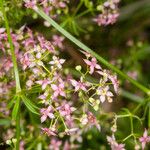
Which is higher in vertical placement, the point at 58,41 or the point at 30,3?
the point at 30,3

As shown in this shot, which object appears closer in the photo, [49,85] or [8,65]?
[49,85]

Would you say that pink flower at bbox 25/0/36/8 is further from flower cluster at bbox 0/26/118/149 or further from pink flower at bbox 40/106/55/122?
pink flower at bbox 40/106/55/122

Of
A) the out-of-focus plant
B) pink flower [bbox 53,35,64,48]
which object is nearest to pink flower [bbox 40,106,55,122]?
the out-of-focus plant

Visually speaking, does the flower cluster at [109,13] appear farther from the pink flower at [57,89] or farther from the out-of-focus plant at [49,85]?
the pink flower at [57,89]

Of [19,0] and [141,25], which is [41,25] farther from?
[141,25]

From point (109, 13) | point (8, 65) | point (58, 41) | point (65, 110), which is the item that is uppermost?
point (109, 13)

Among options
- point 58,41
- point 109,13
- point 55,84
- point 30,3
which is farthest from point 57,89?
point 109,13

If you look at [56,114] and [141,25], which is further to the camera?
[141,25]

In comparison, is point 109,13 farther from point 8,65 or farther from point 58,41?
point 8,65

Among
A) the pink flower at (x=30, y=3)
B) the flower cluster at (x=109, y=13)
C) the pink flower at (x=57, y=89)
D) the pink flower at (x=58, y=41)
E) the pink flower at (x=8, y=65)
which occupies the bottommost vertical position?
the pink flower at (x=57, y=89)

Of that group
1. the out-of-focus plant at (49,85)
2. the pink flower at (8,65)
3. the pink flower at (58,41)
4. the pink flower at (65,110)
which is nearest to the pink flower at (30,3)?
the out-of-focus plant at (49,85)

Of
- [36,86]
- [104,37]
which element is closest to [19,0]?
[36,86]
